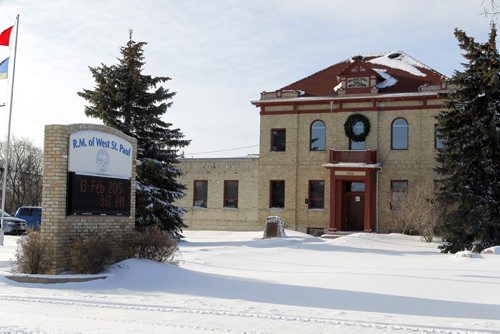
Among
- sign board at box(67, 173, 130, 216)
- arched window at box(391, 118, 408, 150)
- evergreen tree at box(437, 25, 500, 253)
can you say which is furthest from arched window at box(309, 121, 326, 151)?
sign board at box(67, 173, 130, 216)

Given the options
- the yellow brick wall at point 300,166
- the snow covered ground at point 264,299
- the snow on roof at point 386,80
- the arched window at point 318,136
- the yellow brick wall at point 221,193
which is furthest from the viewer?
the yellow brick wall at point 221,193

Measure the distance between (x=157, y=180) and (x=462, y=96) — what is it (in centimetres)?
1399

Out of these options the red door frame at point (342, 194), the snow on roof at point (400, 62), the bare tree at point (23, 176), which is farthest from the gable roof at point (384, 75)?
the bare tree at point (23, 176)

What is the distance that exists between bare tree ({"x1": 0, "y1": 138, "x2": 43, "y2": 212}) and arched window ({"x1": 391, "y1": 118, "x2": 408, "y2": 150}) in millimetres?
44515

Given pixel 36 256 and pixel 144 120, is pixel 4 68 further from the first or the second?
pixel 36 256

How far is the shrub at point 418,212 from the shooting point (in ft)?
103

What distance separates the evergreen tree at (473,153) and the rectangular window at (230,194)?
65.6 ft

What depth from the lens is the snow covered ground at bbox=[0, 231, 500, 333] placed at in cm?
902

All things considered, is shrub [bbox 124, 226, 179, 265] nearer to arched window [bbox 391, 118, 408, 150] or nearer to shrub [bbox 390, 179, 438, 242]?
shrub [bbox 390, 179, 438, 242]

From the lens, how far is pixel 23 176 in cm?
7212

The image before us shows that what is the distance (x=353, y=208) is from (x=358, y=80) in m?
7.93

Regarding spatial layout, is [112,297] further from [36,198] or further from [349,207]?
[36,198]

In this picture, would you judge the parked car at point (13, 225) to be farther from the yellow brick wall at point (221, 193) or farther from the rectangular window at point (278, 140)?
the rectangular window at point (278, 140)

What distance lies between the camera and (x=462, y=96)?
26.1 meters
